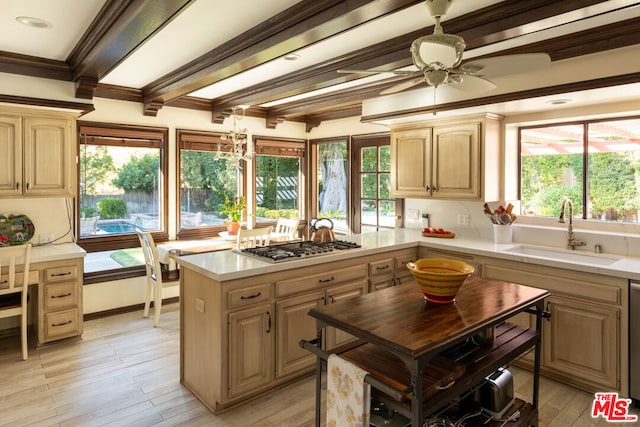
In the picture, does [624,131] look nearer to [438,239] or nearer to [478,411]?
[438,239]

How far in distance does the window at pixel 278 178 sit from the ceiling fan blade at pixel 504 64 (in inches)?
159

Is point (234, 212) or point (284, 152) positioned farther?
point (284, 152)

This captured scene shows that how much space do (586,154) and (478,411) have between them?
8.48ft

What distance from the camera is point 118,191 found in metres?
4.62

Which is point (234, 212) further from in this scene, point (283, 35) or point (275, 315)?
point (283, 35)

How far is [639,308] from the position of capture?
256 centimetres

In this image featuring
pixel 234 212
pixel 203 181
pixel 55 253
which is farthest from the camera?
pixel 203 181

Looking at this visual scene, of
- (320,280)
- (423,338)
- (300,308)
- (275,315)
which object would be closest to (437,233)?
(320,280)

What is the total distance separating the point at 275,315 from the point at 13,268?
7.14 ft

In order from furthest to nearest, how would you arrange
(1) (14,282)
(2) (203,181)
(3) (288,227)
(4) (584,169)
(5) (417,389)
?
(3) (288,227)
(2) (203,181)
(4) (584,169)
(1) (14,282)
(5) (417,389)

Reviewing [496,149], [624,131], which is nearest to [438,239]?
[496,149]

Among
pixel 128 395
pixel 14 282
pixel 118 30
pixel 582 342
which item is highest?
pixel 118 30

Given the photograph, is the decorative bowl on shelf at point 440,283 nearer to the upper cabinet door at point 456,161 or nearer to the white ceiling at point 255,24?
the white ceiling at point 255,24

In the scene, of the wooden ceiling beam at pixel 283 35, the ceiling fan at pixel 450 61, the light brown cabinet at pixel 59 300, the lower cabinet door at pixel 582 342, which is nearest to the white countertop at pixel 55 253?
the light brown cabinet at pixel 59 300
